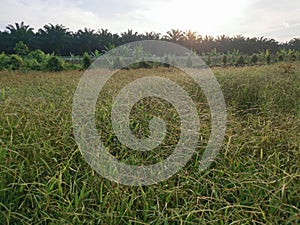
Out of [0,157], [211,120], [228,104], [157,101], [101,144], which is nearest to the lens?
[0,157]

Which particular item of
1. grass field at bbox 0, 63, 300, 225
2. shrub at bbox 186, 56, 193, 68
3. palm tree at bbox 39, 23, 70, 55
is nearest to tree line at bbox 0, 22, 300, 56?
palm tree at bbox 39, 23, 70, 55

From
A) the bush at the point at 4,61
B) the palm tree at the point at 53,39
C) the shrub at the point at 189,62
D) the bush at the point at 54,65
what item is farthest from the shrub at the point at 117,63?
the palm tree at the point at 53,39

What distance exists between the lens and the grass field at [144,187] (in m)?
1.13

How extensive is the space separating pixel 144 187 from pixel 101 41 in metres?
21.4

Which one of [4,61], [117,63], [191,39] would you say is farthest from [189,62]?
[191,39]

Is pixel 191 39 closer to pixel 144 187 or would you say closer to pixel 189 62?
pixel 189 62

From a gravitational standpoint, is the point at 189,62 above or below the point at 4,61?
above

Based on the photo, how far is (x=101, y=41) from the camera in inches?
838

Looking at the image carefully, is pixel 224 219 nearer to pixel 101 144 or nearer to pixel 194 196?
pixel 194 196

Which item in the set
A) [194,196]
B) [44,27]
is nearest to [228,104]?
[194,196]

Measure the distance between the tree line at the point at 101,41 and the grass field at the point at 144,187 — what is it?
17.5 metres

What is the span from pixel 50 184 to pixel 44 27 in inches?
868

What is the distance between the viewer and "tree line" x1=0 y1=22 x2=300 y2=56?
61.2ft

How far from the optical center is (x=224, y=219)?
43.1 inches
